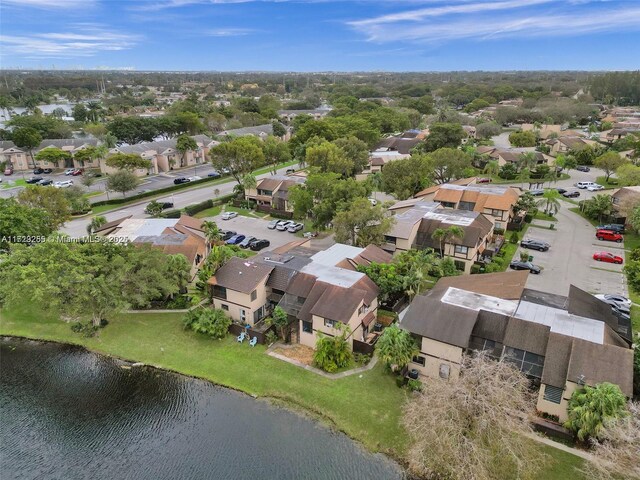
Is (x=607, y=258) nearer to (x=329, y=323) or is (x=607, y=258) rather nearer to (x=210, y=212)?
(x=329, y=323)

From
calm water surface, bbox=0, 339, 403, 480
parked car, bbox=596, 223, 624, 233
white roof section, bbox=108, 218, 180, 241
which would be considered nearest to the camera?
calm water surface, bbox=0, 339, 403, 480

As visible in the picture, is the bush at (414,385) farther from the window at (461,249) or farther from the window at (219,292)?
the window at (461,249)

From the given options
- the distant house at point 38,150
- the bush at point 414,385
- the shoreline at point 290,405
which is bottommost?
the shoreline at point 290,405

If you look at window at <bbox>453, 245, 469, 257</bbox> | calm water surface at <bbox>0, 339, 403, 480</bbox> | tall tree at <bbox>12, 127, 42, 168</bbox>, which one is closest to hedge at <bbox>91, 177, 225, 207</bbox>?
tall tree at <bbox>12, 127, 42, 168</bbox>

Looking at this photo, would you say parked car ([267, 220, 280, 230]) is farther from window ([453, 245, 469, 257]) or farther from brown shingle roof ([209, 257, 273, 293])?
window ([453, 245, 469, 257])

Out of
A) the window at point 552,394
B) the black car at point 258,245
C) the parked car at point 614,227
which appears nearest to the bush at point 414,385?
the window at point 552,394

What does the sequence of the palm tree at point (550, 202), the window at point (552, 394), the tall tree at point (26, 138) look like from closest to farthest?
the window at point (552, 394)
the palm tree at point (550, 202)
the tall tree at point (26, 138)

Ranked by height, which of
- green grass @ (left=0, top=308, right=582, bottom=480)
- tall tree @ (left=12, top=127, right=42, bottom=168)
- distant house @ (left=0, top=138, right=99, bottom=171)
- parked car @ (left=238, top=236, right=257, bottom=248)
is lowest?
green grass @ (left=0, top=308, right=582, bottom=480)
